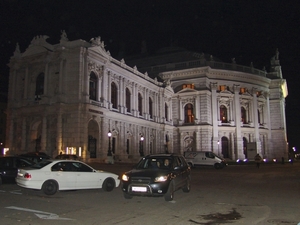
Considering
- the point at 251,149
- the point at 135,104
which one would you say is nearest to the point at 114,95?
the point at 135,104

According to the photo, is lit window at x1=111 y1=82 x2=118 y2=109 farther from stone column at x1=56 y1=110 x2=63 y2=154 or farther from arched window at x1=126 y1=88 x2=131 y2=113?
stone column at x1=56 y1=110 x2=63 y2=154

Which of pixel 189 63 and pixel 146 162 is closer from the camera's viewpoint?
pixel 146 162

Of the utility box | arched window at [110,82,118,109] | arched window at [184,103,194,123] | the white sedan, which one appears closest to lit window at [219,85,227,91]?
arched window at [184,103,194,123]

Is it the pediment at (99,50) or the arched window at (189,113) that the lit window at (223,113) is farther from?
the pediment at (99,50)

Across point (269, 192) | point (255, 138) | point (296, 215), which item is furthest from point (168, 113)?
point (296, 215)

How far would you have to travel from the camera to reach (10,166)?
15797 mm

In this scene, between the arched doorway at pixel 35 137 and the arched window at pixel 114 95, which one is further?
the arched window at pixel 114 95

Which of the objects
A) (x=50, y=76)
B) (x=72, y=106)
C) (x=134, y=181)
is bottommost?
(x=134, y=181)

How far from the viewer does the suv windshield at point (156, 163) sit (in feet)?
40.8

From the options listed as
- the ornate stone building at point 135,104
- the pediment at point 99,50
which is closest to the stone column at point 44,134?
the ornate stone building at point 135,104

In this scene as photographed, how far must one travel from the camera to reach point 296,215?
900cm

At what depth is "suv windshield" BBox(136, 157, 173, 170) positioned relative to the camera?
1244 cm

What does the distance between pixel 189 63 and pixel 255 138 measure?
63.4ft

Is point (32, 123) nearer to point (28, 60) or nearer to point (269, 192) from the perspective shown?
point (28, 60)
